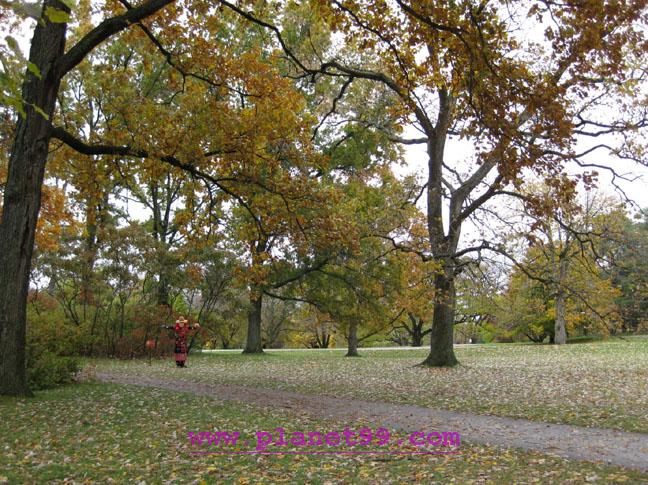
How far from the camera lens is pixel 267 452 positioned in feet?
20.9

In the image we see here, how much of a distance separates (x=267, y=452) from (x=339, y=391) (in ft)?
19.7

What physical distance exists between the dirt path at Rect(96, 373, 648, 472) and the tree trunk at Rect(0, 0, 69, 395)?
148 inches

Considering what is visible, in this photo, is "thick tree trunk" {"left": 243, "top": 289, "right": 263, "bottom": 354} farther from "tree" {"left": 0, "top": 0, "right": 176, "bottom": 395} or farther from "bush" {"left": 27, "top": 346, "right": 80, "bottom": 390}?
"tree" {"left": 0, "top": 0, "right": 176, "bottom": 395}

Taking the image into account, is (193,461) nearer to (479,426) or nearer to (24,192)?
(479,426)

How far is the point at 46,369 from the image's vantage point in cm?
1138

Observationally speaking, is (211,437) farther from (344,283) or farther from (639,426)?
(344,283)

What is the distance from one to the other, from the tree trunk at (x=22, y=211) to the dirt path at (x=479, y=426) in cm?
375

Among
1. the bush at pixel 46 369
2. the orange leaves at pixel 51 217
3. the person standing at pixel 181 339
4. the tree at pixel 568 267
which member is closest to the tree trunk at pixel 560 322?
the tree at pixel 568 267

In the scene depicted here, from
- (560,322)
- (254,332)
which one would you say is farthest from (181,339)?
(560,322)

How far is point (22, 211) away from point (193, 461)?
5788mm

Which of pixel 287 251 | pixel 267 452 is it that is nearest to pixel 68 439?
pixel 267 452

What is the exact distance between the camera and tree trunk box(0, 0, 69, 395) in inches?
358

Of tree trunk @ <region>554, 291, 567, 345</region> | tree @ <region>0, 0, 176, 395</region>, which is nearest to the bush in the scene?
tree @ <region>0, 0, 176, 395</region>

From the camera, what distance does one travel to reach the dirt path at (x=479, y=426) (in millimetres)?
6320
